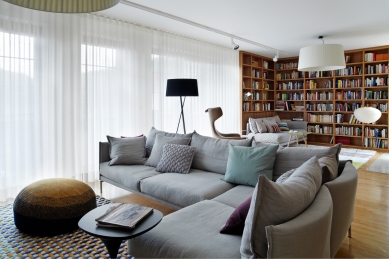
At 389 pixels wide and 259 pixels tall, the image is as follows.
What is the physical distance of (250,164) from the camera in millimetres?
2627

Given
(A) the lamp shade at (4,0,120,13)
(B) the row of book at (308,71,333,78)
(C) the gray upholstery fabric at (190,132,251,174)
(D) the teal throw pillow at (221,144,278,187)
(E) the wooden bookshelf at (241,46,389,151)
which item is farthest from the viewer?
(B) the row of book at (308,71,333,78)

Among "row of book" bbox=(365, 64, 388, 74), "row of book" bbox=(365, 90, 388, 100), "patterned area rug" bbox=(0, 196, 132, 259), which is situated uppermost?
"row of book" bbox=(365, 64, 388, 74)

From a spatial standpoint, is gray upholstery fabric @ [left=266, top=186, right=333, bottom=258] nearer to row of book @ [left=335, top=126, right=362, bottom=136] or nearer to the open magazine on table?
the open magazine on table

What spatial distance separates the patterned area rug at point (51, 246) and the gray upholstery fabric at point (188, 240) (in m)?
0.68

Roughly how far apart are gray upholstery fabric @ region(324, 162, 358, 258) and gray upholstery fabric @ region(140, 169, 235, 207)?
104 cm

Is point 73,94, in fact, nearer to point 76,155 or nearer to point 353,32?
point 76,155

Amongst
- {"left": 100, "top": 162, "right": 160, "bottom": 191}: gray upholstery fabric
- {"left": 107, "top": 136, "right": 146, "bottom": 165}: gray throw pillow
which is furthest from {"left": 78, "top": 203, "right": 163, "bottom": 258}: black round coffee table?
{"left": 107, "top": 136, "right": 146, "bottom": 165}: gray throw pillow

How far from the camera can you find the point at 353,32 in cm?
549

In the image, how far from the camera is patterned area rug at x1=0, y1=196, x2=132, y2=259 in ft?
7.37

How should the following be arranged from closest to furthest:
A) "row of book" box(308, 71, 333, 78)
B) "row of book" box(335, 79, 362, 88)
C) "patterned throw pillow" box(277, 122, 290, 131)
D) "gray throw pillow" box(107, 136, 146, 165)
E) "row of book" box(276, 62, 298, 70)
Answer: "gray throw pillow" box(107, 136, 146, 165), "row of book" box(335, 79, 362, 88), "patterned throw pillow" box(277, 122, 290, 131), "row of book" box(308, 71, 333, 78), "row of book" box(276, 62, 298, 70)

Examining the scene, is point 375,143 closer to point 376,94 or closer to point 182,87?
point 376,94

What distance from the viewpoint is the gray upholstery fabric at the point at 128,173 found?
3.12m

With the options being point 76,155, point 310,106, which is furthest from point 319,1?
point 310,106

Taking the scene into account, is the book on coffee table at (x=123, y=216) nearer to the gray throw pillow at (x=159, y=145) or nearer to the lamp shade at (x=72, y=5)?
the lamp shade at (x=72, y=5)
